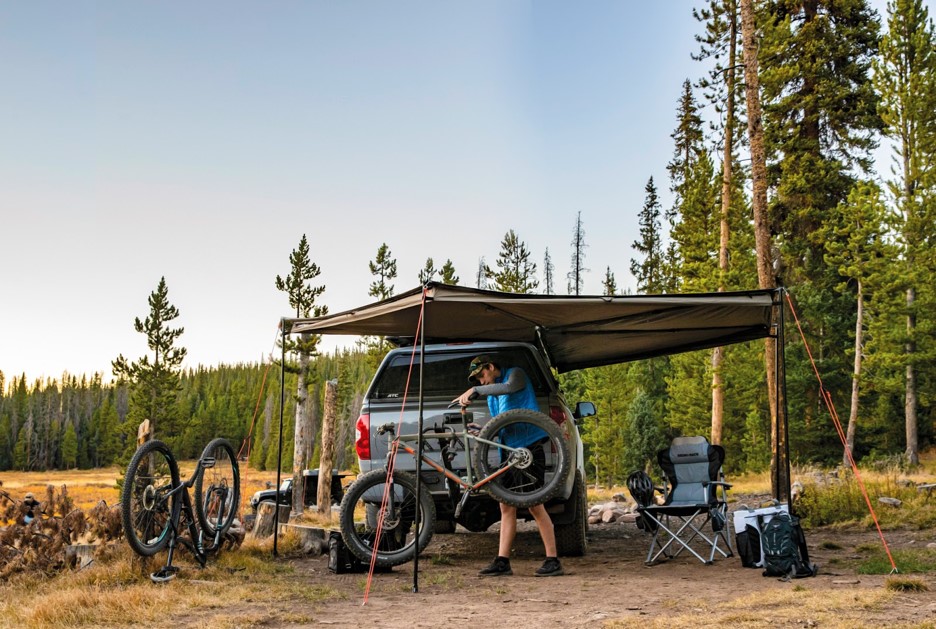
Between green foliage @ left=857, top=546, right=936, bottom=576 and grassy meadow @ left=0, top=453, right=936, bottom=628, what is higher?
green foliage @ left=857, top=546, right=936, bottom=576

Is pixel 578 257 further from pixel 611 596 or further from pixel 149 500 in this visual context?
pixel 611 596

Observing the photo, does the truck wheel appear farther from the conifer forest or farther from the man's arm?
the conifer forest

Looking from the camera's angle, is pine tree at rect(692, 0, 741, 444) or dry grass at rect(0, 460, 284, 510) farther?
dry grass at rect(0, 460, 284, 510)

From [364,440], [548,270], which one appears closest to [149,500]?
[364,440]

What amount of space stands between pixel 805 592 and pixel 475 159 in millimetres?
15060

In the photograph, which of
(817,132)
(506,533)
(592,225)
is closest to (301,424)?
(817,132)

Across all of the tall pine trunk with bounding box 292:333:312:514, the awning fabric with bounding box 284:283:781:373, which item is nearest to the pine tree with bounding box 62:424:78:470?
the tall pine trunk with bounding box 292:333:312:514

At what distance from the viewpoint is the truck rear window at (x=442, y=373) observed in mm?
7141

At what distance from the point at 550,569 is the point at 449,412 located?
1.51 meters

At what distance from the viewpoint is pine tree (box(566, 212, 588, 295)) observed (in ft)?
189

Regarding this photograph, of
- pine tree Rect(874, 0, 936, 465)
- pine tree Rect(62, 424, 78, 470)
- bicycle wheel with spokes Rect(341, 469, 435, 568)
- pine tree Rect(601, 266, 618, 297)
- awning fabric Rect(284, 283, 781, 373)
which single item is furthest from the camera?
pine tree Rect(62, 424, 78, 470)

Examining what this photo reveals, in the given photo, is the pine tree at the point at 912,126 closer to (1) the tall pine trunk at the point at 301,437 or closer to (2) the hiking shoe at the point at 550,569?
(1) the tall pine trunk at the point at 301,437

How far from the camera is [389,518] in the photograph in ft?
21.7

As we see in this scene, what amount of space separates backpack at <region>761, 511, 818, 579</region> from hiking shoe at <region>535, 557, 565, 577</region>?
156 cm
